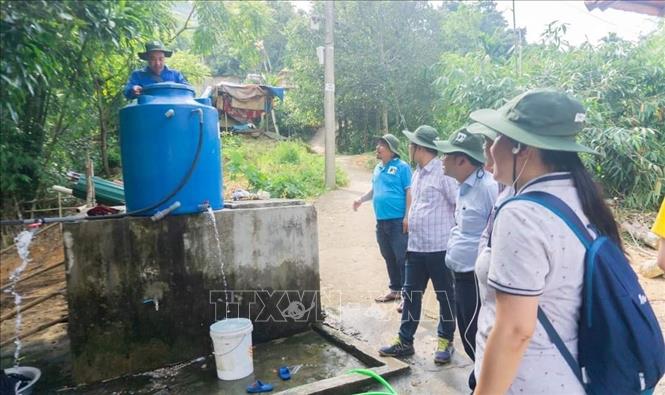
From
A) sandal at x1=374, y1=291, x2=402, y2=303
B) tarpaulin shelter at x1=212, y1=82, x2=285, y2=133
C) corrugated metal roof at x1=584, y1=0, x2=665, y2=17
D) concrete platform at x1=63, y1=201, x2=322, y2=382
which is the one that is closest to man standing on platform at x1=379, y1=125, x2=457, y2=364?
concrete platform at x1=63, y1=201, x2=322, y2=382

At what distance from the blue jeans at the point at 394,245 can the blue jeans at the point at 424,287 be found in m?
1.01

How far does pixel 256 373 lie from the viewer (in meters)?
3.17

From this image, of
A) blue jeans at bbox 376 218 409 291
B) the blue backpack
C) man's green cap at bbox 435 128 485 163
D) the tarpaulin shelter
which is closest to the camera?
the blue backpack

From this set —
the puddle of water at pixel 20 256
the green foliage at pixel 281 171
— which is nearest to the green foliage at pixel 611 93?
the green foliage at pixel 281 171

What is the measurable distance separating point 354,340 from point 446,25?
49.9ft

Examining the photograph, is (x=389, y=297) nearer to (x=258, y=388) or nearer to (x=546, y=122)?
(x=258, y=388)

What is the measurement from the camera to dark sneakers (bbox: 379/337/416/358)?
10.8 feet

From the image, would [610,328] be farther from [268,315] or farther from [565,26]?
[565,26]

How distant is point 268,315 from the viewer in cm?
365

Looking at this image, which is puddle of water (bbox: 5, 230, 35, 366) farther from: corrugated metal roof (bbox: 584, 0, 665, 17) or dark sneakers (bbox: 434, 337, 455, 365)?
corrugated metal roof (bbox: 584, 0, 665, 17)

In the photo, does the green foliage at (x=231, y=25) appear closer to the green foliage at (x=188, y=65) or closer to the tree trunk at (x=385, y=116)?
the green foliage at (x=188, y=65)

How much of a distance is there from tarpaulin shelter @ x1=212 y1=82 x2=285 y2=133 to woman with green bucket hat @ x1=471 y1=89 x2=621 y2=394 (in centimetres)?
1565

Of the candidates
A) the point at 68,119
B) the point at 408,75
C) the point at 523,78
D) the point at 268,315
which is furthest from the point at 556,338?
the point at 408,75

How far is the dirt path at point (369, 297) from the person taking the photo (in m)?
3.05
